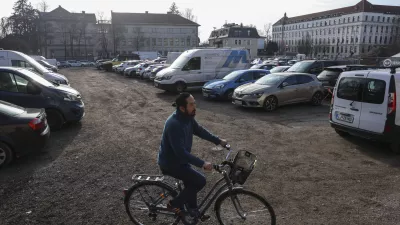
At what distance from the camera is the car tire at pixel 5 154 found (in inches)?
233

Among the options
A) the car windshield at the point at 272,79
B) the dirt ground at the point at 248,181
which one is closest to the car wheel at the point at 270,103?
the car windshield at the point at 272,79

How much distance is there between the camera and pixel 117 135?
855 cm

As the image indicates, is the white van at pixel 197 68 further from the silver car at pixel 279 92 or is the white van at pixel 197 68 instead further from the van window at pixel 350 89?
the van window at pixel 350 89

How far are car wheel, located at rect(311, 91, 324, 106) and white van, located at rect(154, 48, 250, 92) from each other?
6.19 m

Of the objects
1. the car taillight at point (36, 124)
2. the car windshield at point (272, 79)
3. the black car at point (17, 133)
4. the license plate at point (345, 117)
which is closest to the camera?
the black car at point (17, 133)

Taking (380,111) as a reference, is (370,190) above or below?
below

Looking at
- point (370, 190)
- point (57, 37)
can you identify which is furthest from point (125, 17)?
point (370, 190)

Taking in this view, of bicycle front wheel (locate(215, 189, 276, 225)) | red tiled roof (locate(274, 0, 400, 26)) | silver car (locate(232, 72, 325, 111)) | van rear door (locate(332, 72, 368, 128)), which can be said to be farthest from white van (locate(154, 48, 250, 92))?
red tiled roof (locate(274, 0, 400, 26))

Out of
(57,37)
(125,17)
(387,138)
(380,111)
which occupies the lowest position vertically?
(387,138)

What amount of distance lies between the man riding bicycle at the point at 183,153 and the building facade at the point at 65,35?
255ft

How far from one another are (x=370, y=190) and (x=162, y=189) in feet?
11.8

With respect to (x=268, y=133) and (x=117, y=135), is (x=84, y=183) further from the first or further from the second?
(x=268, y=133)

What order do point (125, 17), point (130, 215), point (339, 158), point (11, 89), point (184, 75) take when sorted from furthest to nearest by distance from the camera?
point (125, 17)
point (184, 75)
point (11, 89)
point (339, 158)
point (130, 215)

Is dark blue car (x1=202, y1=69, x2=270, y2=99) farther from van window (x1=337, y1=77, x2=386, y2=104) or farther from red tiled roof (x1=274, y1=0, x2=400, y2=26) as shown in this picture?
red tiled roof (x1=274, y1=0, x2=400, y2=26)
